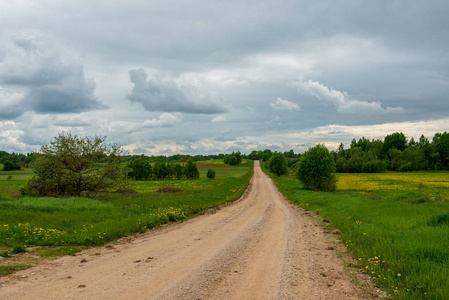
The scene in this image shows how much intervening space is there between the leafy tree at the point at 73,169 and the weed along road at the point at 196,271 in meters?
16.3

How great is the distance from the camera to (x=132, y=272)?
305 inches

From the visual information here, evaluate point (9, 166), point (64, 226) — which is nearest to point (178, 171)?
point (9, 166)

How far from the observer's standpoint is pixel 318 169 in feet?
137

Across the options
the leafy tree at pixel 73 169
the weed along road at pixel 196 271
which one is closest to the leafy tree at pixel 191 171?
the leafy tree at pixel 73 169

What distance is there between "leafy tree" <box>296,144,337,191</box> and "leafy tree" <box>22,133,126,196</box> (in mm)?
27490

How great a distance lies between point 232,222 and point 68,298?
10979 mm

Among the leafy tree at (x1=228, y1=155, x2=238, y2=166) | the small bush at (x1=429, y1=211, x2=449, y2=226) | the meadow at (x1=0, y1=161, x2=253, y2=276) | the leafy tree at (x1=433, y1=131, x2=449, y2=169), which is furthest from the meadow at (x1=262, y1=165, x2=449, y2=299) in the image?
the leafy tree at (x1=228, y1=155, x2=238, y2=166)

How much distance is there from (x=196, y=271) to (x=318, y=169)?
37142 mm

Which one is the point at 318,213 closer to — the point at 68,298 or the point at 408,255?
the point at 408,255

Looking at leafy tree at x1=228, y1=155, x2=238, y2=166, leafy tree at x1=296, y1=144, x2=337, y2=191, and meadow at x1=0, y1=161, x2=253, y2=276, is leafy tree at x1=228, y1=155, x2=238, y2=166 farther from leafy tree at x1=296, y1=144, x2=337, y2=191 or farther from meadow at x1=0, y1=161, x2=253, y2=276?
meadow at x1=0, y1=161, x2=253, y2=276

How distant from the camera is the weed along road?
6367mm

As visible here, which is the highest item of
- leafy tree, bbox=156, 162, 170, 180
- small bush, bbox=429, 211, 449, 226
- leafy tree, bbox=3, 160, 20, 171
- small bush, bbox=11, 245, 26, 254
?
leafy tree, bbox=3, 160, 20, 171

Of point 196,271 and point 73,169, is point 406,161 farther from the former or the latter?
point 196,271

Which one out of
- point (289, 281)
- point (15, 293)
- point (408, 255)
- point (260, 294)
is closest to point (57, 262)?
point (15, 293)
